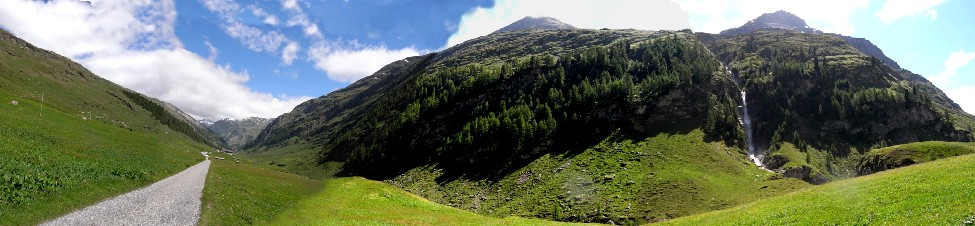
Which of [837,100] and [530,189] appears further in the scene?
[837,100]

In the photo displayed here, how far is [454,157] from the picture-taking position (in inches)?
6152

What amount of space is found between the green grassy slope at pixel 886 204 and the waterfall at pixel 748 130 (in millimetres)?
98793

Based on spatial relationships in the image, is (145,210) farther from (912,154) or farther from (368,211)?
(912,154)

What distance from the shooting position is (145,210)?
38469 mm

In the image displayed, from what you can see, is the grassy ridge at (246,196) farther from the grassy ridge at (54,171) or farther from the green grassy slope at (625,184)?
the green grassy slope at (625,184)

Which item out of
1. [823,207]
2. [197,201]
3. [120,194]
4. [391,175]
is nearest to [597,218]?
[823,207]

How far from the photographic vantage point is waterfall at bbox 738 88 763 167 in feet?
427

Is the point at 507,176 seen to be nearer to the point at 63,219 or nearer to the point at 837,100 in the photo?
the point at 63,219

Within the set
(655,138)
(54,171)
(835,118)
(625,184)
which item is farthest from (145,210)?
(835,118)

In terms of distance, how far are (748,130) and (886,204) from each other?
140482 millimetres

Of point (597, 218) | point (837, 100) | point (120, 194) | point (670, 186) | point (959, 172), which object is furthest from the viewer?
point (837, 100)

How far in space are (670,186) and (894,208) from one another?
7036 cm

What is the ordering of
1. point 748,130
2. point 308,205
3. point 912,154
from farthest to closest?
1. point 748,130
2. point 912,154
3. point 308,205

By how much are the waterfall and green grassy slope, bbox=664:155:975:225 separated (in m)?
98.8
